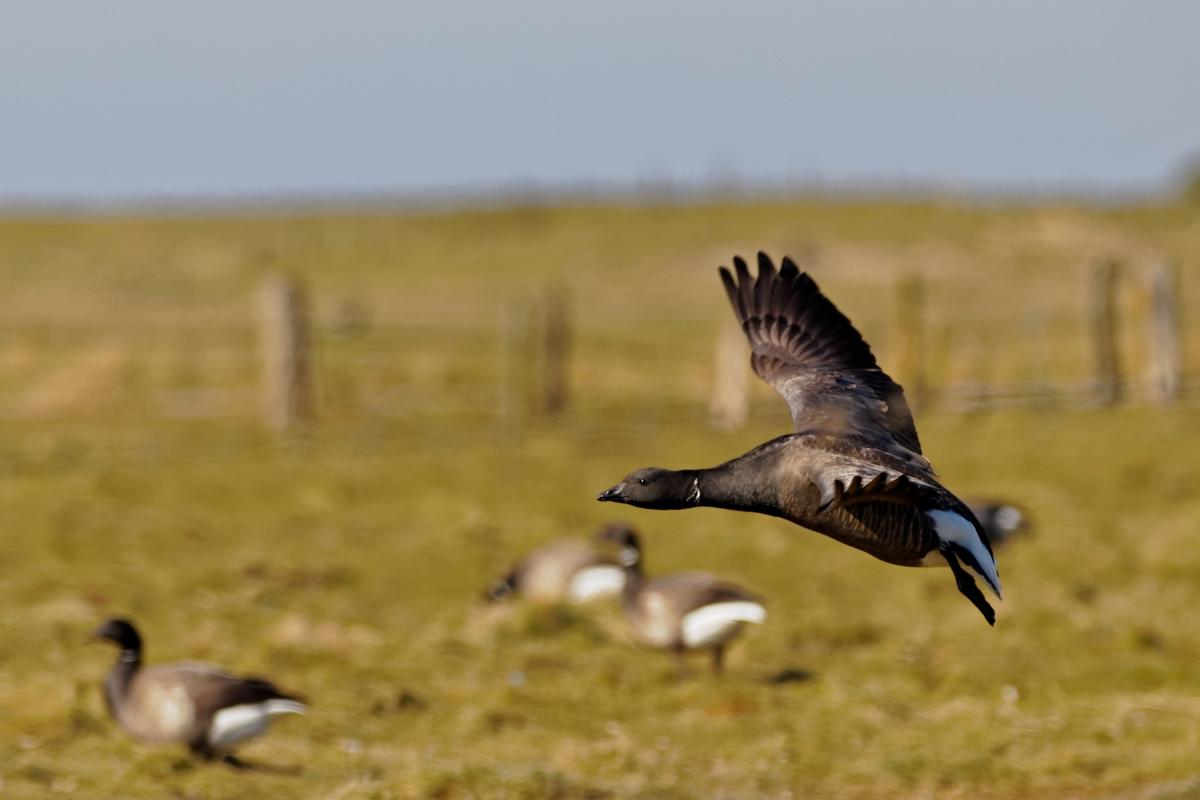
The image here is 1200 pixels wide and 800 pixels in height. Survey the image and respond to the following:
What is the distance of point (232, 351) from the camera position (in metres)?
38.5

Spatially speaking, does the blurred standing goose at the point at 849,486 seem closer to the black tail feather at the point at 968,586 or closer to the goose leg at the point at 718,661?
the black tail feather at the point at 968,586

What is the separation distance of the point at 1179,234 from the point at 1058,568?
181 ft

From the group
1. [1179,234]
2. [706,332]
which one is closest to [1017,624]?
[706,332]

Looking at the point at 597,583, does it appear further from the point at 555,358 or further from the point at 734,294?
the point at 555,358

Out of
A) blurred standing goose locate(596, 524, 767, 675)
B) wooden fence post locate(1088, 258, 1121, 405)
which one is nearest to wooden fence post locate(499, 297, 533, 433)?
wooden fence post locate(1088, 258, 1121, 405)

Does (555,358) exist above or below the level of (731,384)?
above

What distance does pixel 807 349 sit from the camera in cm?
1012

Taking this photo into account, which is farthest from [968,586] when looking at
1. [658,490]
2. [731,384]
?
[731,384]

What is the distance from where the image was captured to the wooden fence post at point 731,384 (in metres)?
27.0

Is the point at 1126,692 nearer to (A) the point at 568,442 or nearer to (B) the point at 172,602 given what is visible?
(B) the point at 172,602

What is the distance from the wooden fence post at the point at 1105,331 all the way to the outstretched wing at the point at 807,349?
1922 centimetres

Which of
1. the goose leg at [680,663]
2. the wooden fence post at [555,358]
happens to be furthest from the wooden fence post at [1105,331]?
the goose leg at [680,663]

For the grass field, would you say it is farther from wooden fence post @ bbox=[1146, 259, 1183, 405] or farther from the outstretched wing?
the outstretched wing

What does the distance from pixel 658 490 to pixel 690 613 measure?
518cm
